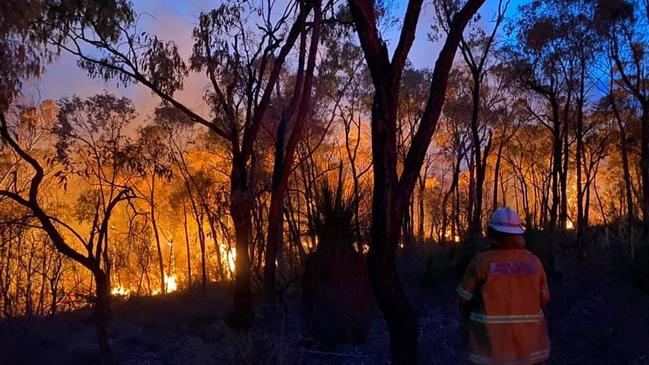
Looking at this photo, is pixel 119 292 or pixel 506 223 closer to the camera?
pixel 506 223

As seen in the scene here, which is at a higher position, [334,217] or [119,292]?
[334,217]

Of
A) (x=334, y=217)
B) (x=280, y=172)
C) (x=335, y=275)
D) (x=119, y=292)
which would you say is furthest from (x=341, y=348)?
(x=119, y=292)

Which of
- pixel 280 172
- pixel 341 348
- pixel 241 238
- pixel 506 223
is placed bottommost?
pixel 341 348

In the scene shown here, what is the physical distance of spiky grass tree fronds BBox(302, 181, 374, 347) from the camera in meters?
9.43

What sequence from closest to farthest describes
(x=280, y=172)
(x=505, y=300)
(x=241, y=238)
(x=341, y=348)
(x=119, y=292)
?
(x=505, y=300), (x=341, y=348), (x=241, y=238), (x=280, y=172), (x=119, y=292)

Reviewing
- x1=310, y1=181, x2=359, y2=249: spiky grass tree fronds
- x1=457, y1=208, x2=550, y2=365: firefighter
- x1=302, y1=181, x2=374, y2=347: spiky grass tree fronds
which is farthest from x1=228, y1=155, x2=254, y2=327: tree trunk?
x1=457, y1=208, x2=550, y2=365: firefighter

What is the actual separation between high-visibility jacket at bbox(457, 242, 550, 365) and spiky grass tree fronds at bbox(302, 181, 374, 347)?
16.2 ft

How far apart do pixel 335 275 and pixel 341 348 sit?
99 cm

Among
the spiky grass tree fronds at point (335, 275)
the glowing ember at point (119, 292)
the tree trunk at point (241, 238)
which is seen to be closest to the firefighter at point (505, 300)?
the spiky grass tree fronds at point (335, 275)

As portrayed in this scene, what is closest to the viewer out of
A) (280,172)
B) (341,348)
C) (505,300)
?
(505,300)

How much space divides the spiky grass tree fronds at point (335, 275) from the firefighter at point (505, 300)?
16.0ft

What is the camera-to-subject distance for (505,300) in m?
4.47

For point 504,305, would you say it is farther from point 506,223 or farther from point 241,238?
point 241,238

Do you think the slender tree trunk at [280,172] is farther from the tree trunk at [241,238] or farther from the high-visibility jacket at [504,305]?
the high-visibility jacket at [504,305]
